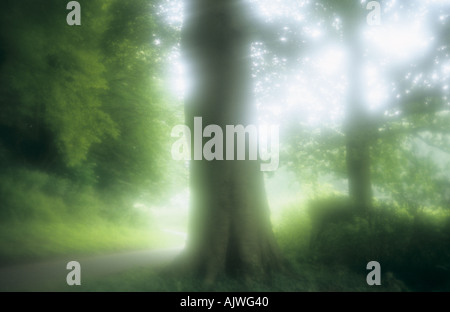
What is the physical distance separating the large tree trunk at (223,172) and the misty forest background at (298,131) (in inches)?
13.9

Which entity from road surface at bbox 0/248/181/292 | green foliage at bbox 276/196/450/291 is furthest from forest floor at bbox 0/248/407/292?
green foliage at bbox 276/196/450/291

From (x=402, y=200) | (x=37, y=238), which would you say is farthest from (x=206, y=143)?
(x=37, y=238)

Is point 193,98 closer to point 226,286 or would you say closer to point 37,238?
point 226,286

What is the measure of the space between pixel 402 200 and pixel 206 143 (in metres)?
5.49

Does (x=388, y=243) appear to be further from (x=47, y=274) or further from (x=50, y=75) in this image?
(x=50, y=75)

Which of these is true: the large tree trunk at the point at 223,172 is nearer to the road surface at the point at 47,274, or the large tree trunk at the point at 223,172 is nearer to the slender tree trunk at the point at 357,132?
the road surface at the point at 47,274

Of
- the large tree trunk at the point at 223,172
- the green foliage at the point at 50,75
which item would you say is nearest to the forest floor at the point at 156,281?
the large tree trunk at the point at 223,172

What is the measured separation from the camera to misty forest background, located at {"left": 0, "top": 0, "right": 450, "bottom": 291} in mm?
8125

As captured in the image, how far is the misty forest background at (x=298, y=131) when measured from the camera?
8125 mm

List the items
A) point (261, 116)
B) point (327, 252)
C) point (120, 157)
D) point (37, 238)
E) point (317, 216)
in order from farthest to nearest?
point (120, 157), point (261, 116), point (37, 238), point (317, 216), point (327, 252)

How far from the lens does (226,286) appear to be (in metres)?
6.38

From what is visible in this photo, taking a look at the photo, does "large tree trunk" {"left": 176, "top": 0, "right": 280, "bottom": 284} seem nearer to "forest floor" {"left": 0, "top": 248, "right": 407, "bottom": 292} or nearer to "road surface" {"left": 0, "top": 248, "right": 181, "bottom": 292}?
"forest floor" {"left": 0, "top": 248, "right": 407, "bottom": 292}

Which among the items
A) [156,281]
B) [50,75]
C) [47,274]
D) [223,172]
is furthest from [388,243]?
[50,75]

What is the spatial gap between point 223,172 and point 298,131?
6.08 metres
